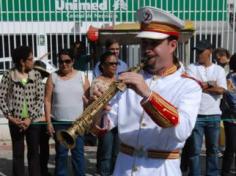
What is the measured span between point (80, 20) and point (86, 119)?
6051 millimetres

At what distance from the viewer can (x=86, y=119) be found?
2477mm

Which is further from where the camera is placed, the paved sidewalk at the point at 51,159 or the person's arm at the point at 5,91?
the paved sidewalk at the point at 51,159

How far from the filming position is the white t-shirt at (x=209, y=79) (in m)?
5.39

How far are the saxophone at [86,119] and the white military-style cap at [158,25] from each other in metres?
0.20

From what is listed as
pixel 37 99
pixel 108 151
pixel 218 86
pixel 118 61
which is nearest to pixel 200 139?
pixel 218 86

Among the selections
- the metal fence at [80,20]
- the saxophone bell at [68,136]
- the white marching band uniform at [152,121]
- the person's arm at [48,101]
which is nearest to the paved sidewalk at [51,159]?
the person's arm at [48,101]

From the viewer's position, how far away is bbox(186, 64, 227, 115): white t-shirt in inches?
212

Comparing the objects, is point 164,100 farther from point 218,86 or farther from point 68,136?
point 218,86

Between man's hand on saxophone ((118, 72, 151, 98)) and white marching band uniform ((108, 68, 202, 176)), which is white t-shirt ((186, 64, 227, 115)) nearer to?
white marching band uniform ((108, 68, 202, 176))

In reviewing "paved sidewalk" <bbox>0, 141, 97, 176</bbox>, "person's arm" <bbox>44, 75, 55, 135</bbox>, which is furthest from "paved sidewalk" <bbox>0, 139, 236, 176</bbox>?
"person's arm" <bbox>44, 75, 55, 135</bbox>

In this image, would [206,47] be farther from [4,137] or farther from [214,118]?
[4,137]

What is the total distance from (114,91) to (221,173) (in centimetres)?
375

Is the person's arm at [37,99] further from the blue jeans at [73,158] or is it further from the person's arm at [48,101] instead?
the blue jeans at [73,158]

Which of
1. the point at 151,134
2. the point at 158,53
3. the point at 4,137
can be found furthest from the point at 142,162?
the point at 4,137
